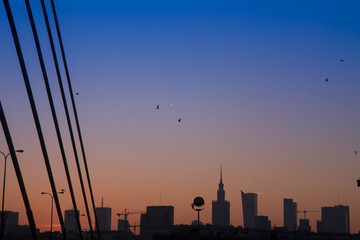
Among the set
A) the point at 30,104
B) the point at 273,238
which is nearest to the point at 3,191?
the point at 30,104

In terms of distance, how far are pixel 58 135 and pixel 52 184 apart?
14.4 feet

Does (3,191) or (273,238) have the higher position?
(3,191)

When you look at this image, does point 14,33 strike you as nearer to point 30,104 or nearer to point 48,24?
point 30,104

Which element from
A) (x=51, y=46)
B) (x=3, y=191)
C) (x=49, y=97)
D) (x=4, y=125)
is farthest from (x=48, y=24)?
(x=3, y=191)

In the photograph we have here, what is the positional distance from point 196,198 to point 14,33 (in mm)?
55538

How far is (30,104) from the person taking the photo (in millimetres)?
23703

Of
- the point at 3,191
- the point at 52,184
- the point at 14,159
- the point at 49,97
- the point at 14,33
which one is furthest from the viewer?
the point at 3,191

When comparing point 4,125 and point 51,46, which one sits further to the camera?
point 51,46

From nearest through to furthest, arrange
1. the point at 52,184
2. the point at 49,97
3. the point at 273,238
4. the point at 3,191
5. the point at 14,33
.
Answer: the point at 14,33, the point at 52,184, the point at 49,97, the point at 3,191, the point at 273,238

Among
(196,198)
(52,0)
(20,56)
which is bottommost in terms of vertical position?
(196,198)

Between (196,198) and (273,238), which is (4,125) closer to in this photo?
(196,198)

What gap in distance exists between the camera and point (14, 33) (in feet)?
73.5

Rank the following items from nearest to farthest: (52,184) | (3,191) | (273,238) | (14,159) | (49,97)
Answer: (14,159) → (52,184) → (49,97) → (3,191) → (273,238)

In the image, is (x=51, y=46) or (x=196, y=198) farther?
(x=196, y=198)
